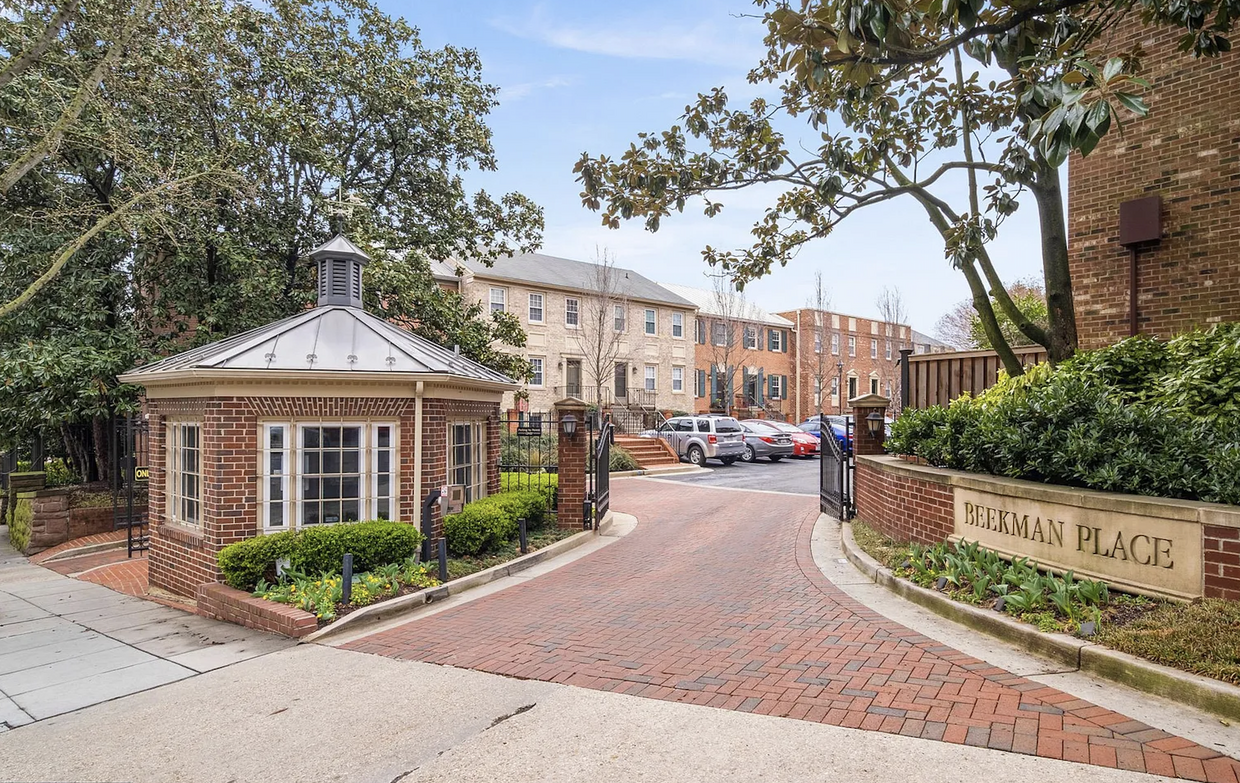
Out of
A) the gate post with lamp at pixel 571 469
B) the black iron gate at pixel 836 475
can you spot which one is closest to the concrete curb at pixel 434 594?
the gate post with lamp at pixel 571 469

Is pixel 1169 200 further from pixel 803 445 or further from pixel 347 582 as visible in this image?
pixel 803 445

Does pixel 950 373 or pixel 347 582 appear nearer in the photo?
pixel 347 582

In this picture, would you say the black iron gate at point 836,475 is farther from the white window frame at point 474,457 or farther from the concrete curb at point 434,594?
the white window frame at point 474,457

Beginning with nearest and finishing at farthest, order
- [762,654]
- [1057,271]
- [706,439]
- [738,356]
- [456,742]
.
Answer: [456,742], [762,654], [1057,271], [706,439], [738,356]

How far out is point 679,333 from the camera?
39062mm

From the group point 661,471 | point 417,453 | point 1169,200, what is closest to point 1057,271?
point 1169,200

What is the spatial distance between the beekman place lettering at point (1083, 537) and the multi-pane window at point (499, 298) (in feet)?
88.4

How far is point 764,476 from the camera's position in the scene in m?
20.5

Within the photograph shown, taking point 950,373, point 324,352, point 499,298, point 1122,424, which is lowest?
point 1122,424

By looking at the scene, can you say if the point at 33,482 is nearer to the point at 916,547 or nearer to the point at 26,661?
the point at 26,661

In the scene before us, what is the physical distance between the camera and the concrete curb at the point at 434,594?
7148 mm

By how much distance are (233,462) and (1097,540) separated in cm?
873

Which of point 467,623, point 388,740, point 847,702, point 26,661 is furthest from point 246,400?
point 847,702

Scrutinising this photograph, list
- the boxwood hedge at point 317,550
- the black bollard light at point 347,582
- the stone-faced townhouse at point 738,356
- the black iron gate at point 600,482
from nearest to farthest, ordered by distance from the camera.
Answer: the black bollard light at point 347,582
the boxwood hedge at point 317,550
the black iron gate at point 600,482
the stone-faced townhouse at point 738,356
